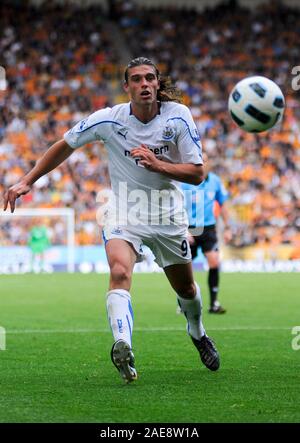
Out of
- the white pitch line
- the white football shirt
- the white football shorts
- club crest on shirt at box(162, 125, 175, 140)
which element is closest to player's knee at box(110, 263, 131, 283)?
the white football shorts

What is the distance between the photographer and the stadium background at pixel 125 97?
96.5 ft

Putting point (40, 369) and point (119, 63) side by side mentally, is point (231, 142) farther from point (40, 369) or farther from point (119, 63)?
point (40, 369)

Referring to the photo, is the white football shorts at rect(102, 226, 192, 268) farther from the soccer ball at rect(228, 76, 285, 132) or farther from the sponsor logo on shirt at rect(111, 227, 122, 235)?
the soccer ball at rect(228, 76, 285, 132)

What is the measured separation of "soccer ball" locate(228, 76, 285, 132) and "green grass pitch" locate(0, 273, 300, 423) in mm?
2109

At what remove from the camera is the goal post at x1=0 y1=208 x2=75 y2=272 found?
92.4ft

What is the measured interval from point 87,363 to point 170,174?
2188 mm

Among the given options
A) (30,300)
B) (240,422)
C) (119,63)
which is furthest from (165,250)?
(119,63)

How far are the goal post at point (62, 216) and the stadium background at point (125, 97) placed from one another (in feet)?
0.47

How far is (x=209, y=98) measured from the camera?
114 ft

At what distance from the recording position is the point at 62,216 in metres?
28.8

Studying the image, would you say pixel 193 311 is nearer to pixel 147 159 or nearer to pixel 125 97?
pixel 147 159

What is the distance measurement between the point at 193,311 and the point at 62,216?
21351mm

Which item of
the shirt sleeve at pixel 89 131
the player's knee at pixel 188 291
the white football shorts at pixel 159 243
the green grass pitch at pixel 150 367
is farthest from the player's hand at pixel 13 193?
the player's knee at pixel 188 291

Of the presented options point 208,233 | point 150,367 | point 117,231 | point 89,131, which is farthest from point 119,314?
point 208,233
